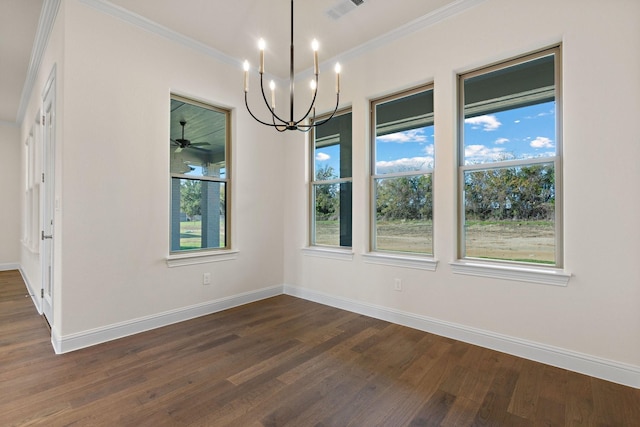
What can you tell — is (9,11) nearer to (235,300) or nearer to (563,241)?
(235,300)

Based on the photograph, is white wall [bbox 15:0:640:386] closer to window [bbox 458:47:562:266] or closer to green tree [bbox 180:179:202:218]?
window [bbox 458:47:562:266]

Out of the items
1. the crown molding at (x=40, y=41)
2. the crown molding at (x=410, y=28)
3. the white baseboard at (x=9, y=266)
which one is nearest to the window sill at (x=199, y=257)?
the crown molding at (x=40, y=41)

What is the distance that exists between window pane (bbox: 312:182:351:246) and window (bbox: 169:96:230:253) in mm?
1186

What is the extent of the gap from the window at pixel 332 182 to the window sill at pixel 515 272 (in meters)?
1.44

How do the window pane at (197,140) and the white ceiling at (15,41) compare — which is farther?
the window pane at (197,140)

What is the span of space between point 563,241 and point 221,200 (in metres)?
3.55

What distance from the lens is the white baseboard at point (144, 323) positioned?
2.70m

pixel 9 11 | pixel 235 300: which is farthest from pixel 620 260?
pixel 9 11

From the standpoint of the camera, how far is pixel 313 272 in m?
4.23

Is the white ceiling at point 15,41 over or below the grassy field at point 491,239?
over

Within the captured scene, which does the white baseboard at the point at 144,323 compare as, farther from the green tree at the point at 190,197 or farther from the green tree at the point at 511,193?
the green tree at the point at 511,193

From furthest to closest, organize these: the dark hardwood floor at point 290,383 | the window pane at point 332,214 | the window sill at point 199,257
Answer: the window pane at point 332,214 → the window sill at point 199,257 → the dark hardwood floor at point 290,383

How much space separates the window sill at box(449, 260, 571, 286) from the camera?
2447 mm

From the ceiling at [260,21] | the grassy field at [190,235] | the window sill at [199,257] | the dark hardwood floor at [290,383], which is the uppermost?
the ceiling at [260,21]
